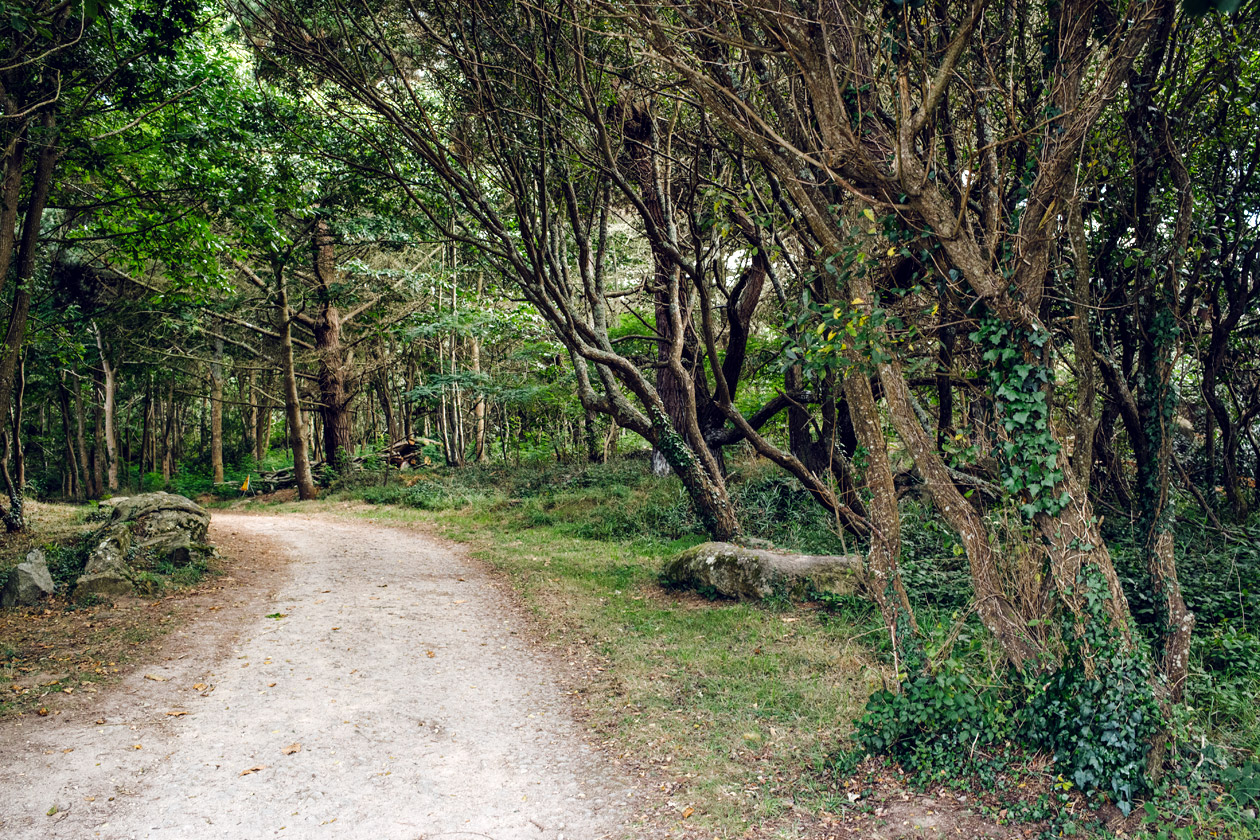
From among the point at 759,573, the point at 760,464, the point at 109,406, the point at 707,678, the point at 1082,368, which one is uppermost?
the point at 109,406

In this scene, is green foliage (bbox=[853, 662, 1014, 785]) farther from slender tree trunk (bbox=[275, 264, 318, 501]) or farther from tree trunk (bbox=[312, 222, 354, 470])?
slender tree trunk (bbox=[275, 264, 318, 501])

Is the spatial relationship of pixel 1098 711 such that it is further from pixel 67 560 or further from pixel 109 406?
pixel 109 406

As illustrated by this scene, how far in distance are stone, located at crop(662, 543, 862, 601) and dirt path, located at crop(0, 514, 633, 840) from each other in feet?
8.41

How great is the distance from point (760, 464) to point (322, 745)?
11.5m

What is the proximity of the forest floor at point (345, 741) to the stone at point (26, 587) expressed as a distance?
0.60m

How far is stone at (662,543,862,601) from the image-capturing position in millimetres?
8453

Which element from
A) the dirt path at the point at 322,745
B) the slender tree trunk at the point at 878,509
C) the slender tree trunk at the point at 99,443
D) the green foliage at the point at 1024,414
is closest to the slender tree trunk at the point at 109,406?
the slender tree trunk at the point at 99,443

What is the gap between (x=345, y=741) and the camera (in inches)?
211

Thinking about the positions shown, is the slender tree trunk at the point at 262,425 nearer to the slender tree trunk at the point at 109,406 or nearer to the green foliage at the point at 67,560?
the slender tree trunk at the point at 109,406

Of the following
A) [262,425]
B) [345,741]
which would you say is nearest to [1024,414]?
[345,741]

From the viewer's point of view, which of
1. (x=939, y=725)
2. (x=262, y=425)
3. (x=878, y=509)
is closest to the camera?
(x=939, y=725)

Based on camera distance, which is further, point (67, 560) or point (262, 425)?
point (262, 425)

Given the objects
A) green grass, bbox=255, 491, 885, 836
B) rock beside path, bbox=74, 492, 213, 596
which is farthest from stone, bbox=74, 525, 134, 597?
green grass, bbox=255, 491, 885, 836

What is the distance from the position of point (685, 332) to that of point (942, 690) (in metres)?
7.92
